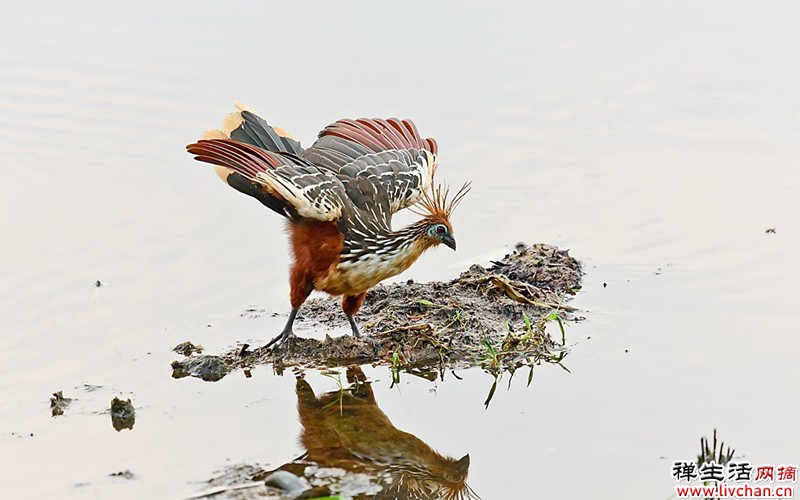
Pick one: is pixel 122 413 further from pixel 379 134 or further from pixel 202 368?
pixel 379 134

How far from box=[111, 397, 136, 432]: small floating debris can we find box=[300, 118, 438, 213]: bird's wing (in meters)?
1.94

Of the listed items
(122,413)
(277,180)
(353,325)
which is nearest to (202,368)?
(122,413)

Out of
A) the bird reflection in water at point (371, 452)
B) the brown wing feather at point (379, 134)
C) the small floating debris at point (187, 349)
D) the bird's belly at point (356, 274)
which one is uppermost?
the brown wing feather at point (379, 134)

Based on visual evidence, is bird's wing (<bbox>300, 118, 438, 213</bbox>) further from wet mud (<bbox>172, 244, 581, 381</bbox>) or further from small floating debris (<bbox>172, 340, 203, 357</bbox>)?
small floating debris (<bbox>172, 340, 203, 357</bbox>)

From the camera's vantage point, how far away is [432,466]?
5605 mm

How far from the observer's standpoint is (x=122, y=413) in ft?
19.9

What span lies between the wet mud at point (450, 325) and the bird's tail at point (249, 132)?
1.12 meters

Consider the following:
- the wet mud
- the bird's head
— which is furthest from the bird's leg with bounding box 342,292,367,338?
the bird's head

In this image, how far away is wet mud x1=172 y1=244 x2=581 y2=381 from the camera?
6758mm

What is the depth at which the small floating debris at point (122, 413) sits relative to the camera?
6.00m

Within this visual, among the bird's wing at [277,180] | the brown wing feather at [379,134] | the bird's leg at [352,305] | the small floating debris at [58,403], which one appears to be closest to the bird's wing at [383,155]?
the brown wing feather at [379,134]

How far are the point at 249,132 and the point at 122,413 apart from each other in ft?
6.51

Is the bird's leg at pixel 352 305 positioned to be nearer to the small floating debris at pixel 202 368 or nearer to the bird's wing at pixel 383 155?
the bird's wing at pixel 383 155

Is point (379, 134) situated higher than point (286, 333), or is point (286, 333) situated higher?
point (379, 134)
